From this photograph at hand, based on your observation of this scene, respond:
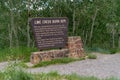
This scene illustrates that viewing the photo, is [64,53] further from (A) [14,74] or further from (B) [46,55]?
(A) [14,74]

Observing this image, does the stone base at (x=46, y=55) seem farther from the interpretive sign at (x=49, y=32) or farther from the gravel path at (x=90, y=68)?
the gravel path at (x=90, y=68)

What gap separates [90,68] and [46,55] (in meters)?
1.82

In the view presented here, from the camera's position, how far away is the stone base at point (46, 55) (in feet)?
35.3

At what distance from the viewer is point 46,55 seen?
11.0 meters

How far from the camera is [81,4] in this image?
15.0 metres

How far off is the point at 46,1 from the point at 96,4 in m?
2.25

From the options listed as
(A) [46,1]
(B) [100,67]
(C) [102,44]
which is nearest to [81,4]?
(A) [46,1]

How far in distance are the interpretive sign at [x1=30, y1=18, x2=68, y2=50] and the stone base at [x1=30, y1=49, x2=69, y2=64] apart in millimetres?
221

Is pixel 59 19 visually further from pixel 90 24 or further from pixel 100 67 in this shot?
pixel 90 24

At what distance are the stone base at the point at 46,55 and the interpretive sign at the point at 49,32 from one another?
22 cm

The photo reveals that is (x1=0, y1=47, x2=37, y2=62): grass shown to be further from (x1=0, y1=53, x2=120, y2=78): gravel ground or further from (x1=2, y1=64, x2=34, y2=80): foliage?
(x1=2, y1=64, x2=34, y2=80): foliage

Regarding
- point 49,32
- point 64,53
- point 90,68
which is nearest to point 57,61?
point 64,53

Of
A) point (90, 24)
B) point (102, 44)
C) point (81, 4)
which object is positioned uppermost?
point (81, 4)

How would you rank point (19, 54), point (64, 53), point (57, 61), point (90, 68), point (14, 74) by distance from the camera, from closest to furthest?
1. point (14, 74)
2. point (90, 68)
3. point (57, 61)
4. point (64, 53)
5. point (19, 54)
